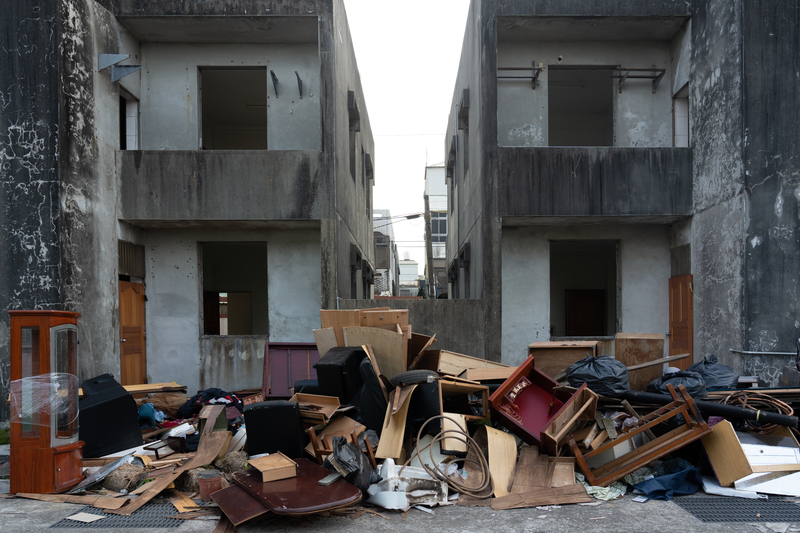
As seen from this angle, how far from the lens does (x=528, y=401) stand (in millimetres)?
6203

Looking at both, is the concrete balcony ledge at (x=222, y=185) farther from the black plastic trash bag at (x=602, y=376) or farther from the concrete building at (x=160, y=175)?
the black plastic trash bag at (x=602, y=376)

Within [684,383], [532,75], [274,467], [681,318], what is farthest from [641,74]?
[274,467]

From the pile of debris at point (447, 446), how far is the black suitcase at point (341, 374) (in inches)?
0.7

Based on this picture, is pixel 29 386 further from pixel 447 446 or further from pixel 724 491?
pixel 724 491

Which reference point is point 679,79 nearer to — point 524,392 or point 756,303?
point 756,303

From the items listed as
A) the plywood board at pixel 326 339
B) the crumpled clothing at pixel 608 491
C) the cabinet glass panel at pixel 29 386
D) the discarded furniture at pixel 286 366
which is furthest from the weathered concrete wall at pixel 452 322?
the cabinet glass panel at pixel 29 386

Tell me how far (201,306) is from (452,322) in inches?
195

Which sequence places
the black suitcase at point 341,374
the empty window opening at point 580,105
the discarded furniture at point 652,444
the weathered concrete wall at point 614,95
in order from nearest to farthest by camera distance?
the discarded furniture at point 652,444 → the black suitcase at point 341,374 → the weathered concrete wall at point 614,95 → the empty window opening at point 580,105

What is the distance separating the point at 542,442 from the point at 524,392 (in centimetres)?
80

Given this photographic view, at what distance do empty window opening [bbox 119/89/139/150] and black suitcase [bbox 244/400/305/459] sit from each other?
23.1ft

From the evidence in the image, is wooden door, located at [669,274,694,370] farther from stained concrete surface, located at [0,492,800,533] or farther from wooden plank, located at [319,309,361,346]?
wooden plank, located at [319,309,361,346]

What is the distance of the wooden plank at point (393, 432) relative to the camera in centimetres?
545

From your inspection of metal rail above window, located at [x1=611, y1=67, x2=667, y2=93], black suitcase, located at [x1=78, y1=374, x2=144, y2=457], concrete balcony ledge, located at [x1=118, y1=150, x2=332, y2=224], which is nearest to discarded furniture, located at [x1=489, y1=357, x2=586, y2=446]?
black suitcase, located at [x1=78, y1=374, x2=144, y2=457]

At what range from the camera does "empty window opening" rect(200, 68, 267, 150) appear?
1194cm
